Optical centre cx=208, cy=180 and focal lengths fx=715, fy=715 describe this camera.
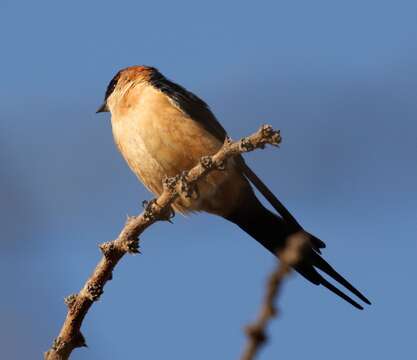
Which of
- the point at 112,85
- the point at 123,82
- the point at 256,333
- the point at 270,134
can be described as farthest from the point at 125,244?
the point at 112,85

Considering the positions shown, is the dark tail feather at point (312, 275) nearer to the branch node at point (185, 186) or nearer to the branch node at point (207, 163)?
the branch node at point (185, 186)

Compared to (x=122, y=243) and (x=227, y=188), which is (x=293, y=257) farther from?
(x=227, y=188)

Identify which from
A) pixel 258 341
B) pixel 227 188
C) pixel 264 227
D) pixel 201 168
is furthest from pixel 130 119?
pixel 258 341

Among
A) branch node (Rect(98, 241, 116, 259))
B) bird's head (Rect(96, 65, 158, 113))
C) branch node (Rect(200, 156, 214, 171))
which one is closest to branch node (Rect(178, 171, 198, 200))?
branch node (Rect(200, 156, 214, 171))

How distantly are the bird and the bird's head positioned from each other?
24 cm

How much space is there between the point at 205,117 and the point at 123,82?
835mm

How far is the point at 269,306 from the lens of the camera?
596 millimetres

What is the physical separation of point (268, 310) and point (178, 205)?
3547mm

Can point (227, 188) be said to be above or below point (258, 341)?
above

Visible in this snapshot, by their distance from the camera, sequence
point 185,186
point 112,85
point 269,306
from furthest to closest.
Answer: point 112,85 → point 185,186 → point 269,306

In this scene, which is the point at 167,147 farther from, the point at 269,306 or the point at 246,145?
the point at 269,306

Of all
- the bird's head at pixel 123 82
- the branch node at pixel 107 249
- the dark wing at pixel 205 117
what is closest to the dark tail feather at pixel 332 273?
the dark wing at pixel 205 117

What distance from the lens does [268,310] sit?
23.5 inches

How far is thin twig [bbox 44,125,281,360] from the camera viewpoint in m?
2.10
